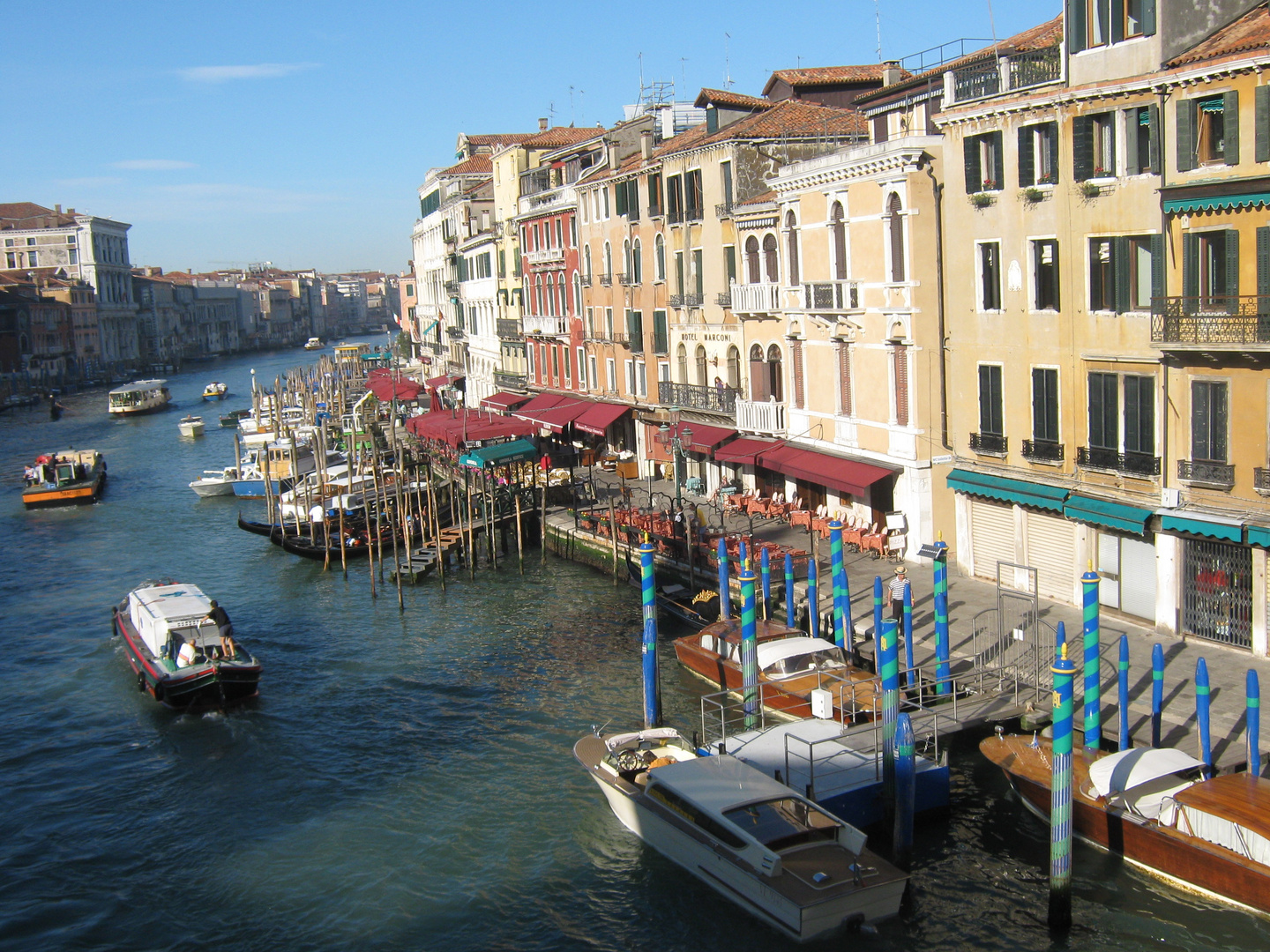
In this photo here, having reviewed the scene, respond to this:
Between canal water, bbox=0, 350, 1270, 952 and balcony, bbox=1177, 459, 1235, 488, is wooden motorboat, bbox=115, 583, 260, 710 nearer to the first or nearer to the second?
canal water, bbox=0, 350, 1270, 952

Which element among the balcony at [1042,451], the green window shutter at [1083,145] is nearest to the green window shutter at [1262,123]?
the green window shutter at [1083,145]

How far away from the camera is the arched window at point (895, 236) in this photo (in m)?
25.1

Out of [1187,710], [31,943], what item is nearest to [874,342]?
[1187,710]

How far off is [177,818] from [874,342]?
57.0 feet

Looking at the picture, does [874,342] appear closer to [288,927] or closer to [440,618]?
[440,618]

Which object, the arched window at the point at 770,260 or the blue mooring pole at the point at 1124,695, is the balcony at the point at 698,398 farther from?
the blue mooring pole at the point at 1124,695

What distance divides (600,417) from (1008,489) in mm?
19830

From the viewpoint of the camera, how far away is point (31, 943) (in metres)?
15.7

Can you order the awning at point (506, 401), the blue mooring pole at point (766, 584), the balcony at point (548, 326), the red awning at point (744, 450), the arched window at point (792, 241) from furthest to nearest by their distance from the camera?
the awning at point (506, 401), the balcony at point (548, 326), the red awning at point (744, 450), the arched window at point (792, 241), the blue mooring pole at point (766, 584)

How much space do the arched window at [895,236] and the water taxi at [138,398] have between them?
75977 millimetres

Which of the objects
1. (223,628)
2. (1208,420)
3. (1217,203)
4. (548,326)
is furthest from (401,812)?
(548,326)

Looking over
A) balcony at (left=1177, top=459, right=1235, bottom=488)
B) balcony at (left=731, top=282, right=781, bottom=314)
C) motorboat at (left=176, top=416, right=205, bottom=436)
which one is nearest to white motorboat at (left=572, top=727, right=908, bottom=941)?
balcony at (left=1177, top=459, right=1235, bottom=488)

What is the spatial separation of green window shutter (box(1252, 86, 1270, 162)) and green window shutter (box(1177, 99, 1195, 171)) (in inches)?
40.1

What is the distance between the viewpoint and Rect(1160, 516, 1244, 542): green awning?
18.2 m
